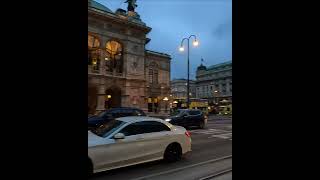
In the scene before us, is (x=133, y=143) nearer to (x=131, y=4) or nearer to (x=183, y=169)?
(x=183, y=169)

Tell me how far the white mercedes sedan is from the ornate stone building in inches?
1289

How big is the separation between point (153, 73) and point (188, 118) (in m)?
31.5

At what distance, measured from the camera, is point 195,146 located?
13.8 m

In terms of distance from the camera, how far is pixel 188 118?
2278cm

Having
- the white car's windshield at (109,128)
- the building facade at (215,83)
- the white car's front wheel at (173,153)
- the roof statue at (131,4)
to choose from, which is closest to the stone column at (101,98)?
the roof statue at (131,4)

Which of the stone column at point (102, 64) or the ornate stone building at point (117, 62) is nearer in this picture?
the ornate stone building at point (117, 62)

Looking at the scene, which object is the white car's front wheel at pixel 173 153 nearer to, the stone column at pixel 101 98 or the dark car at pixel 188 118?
the dark car at pixel 188 118

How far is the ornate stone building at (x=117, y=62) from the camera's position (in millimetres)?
43562

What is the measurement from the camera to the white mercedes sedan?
8234mm

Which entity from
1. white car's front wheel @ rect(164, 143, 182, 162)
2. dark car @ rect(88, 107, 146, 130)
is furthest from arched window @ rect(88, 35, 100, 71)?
white car's front wheel @ rect(164, 143, 182, 162)

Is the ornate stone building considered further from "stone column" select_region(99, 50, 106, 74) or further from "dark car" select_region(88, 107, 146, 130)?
"dark car" select_region(88, 107, 146, 130)

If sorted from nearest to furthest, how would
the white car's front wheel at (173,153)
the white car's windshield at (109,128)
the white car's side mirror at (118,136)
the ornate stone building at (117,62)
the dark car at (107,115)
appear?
the white car's side mirror at (118,136) → the white car's windshield at (109,128) → the white car's front wheel at (173,153) → the dark car at (107,115) → the ornate stone building at (117,62)
